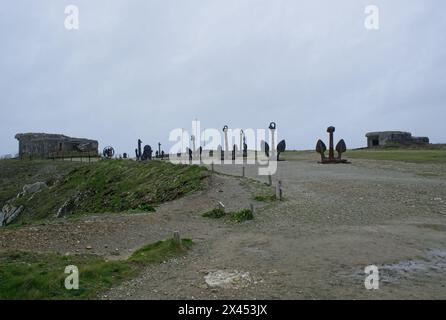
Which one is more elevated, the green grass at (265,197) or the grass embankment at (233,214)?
the green grass at (265,197)

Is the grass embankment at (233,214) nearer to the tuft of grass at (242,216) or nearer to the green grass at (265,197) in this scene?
the tuft of grass at (242,216)

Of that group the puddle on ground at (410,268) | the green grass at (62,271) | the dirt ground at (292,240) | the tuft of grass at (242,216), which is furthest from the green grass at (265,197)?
the puddle on ground at (410,268)

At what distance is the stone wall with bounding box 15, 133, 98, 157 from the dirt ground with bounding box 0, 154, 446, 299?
4176 centimetres

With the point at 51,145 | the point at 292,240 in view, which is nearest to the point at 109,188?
the point at 292,240

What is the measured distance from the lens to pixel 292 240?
9398 millimetres

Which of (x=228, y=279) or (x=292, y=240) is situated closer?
(x=228, y=279)

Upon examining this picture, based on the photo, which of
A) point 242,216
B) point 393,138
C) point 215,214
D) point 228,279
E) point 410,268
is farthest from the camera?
point 393,138

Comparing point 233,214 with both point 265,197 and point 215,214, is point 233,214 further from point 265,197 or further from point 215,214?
point 265,197

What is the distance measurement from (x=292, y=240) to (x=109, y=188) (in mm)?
17792

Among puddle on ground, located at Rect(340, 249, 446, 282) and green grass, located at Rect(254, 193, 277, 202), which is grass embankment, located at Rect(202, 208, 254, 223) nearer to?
green grass, located at Rect(254, 193, 277, 202)

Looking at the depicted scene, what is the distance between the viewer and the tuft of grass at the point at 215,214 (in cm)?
1301

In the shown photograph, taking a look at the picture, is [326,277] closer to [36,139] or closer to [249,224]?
[249,224]

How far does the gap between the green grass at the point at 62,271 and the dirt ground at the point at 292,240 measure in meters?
0.31

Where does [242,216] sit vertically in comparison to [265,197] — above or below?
below
